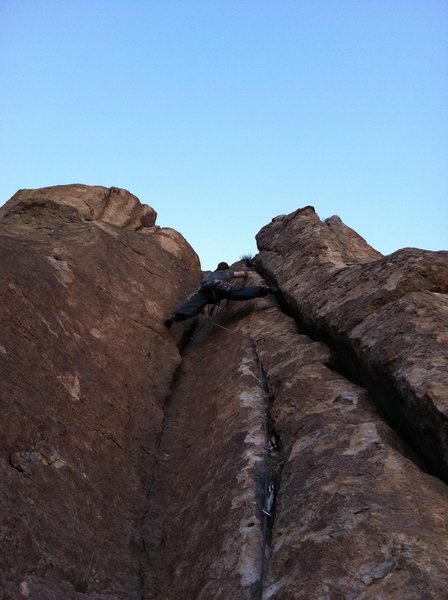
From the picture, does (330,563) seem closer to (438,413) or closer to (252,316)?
(438,413)

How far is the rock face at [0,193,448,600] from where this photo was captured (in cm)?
475

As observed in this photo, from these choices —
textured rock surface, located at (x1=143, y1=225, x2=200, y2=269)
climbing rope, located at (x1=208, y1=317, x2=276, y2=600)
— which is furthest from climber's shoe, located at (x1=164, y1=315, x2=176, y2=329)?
textured rock surface, located at (x1=143, y1=225, x2=200, y2=269)

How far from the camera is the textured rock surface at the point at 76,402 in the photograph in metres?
5.28

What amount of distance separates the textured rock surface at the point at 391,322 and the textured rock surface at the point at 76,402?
10.3 ft

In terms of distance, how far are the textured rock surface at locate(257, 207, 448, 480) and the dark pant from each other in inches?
23.1

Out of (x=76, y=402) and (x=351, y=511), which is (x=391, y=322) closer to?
(x=351, y=511)

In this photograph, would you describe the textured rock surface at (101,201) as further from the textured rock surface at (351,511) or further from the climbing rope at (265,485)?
the textured rock surface at (351,511)

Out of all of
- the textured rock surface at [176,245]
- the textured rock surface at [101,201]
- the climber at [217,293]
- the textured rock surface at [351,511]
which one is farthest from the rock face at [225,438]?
the textured rock surface at [101,201]

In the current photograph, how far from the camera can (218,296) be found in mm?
11984

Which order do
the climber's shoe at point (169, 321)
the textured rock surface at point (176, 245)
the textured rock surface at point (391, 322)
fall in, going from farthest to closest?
the textured rock surface at point (176, 245) < the climber's shoe at point (169, 321) < the textured rock surface at point (391, 322)

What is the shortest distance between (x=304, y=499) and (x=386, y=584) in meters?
1.42

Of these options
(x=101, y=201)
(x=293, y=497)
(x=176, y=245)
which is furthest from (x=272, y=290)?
(x=101, y=201)

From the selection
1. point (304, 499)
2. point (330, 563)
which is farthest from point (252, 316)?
point (330, 563)

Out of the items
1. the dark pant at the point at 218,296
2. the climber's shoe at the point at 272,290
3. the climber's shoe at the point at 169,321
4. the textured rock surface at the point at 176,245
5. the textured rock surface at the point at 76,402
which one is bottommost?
the textured rock surface at the point at 76,402
